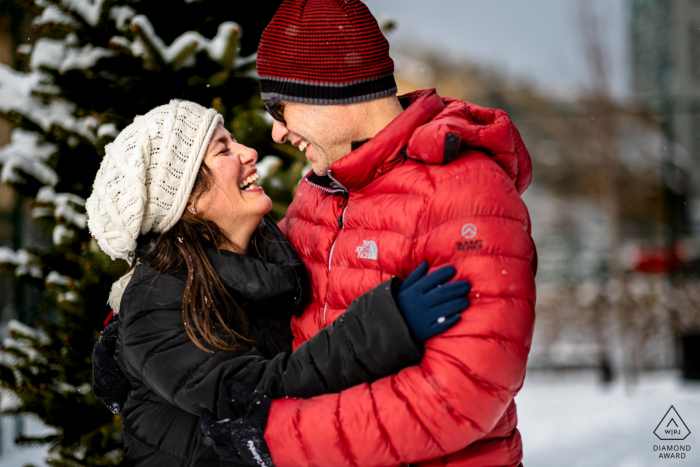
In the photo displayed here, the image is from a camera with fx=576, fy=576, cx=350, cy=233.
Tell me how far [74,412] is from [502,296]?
2.52 m

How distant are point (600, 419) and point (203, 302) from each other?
565cm

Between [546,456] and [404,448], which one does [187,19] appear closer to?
[404,448]

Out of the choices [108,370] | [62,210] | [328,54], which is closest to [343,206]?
[328,54]

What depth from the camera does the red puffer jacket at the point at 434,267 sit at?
1541 millimetres

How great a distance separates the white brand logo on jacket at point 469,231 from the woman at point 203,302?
0.46ft

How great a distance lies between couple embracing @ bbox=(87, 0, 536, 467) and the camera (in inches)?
61.7

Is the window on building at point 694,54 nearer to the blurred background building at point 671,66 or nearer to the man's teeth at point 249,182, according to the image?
the blurred background building at point 671,66

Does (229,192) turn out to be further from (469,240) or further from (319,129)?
(469,240)

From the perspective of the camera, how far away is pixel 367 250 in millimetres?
1823

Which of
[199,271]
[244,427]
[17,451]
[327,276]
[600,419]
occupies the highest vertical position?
[199,271]

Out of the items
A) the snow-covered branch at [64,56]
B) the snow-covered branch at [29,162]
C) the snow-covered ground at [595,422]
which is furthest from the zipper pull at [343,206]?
the snow-covered ground at [595,422]

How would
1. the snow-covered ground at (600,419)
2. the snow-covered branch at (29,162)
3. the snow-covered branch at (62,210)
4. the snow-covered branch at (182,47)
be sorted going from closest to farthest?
the snow-covered branch at (182,47) → the snow-covered branch at (62,210) → the snow-covered branch at (29,162) → the snow-covered ground at (600,419)

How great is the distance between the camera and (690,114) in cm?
855

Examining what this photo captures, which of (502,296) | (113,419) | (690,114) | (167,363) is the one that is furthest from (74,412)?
(690,114)
